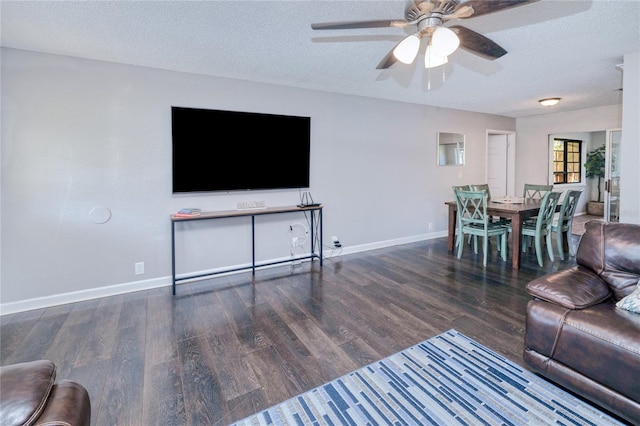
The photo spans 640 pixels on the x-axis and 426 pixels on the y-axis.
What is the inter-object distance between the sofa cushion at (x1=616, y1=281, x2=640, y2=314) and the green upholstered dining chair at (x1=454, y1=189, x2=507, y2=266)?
2316 mm

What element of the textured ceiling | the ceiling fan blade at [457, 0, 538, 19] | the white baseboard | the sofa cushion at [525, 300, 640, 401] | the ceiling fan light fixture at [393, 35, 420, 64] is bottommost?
the white baseboard

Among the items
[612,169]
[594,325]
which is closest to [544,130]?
[612,169]

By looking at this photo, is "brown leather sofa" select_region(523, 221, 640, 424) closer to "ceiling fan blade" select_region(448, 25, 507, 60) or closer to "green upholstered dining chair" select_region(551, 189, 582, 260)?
"ceiling fan blade" select_region(448, 25, 507, 60)

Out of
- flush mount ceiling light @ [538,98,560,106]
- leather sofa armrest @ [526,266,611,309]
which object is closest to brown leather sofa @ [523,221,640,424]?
leather sofa armrest @ [526,266,611,309]

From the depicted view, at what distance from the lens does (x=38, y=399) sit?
3.24ft

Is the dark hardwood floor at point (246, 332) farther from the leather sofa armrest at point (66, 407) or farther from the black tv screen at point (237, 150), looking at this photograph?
the black tv screen at point (237, 150)

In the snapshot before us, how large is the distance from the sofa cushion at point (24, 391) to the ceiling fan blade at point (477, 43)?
8.33 ft

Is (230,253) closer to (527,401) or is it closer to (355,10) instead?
(355,10)

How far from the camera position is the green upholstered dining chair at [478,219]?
412cm

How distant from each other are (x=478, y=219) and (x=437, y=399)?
10.2 feet

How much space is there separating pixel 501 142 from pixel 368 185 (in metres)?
3.86

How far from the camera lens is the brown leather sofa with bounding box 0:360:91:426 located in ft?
3.04

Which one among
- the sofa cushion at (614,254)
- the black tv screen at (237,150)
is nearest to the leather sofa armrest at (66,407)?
the black tv screen at (237,150)

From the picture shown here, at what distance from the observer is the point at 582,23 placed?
96.9 inches
